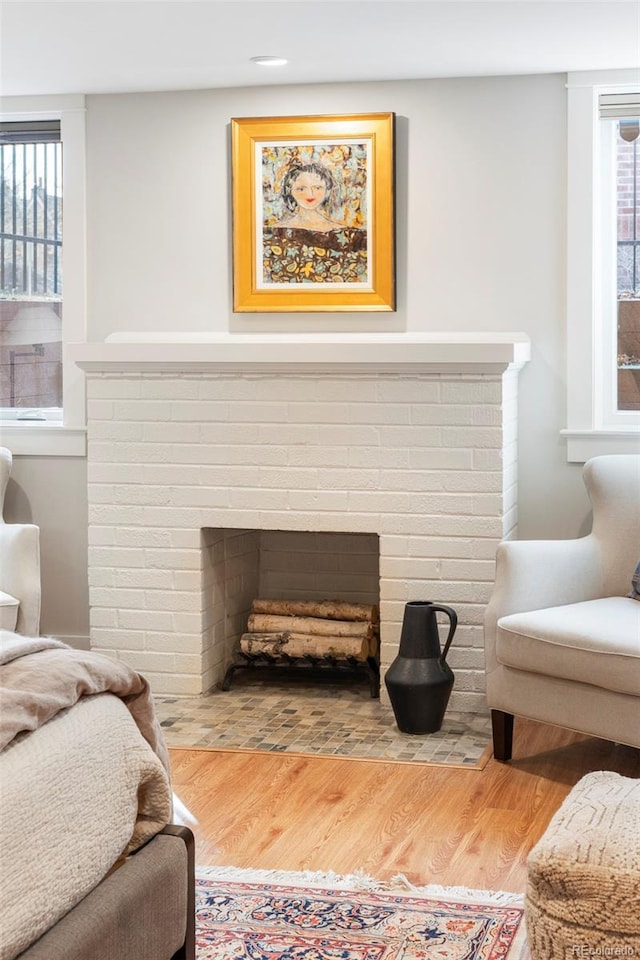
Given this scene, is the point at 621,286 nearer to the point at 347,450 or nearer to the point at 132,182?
the point at 347,450

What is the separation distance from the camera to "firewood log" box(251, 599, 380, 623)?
15.3 ft

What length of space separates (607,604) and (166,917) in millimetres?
2128

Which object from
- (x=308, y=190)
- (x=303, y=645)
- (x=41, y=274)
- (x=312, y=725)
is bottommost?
(x=312, y=725)

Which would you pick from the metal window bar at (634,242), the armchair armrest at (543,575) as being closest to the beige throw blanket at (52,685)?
the armchair armrest at (543,575)

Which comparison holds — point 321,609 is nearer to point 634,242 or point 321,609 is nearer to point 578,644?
point 578,644

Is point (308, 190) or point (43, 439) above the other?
point (308, 190)

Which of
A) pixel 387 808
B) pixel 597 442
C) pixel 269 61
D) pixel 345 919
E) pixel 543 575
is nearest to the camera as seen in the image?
pixel 345 919

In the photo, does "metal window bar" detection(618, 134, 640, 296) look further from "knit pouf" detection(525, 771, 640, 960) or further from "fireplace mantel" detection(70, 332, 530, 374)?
"knit pouf" detection(525, 771, 640, 960)

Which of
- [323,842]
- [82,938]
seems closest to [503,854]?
[323,842]

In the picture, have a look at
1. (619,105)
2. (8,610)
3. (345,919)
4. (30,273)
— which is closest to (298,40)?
(619,105)

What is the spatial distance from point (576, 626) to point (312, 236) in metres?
1.96

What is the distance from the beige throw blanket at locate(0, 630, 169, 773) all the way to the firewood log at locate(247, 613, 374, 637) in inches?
89.9

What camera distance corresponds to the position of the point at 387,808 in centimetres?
338

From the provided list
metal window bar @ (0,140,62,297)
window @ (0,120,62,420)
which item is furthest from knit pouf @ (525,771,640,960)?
metal window bar @ (0,140,62,297)
